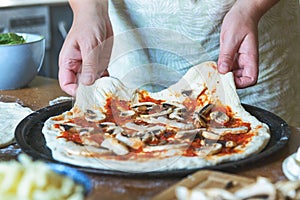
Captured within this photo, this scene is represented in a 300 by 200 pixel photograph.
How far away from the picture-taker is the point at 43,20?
3.22 meters

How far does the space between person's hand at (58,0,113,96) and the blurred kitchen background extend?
1.64 meters

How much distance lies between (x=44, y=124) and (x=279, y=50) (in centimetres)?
78

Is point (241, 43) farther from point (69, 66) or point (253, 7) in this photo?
point (69, 66)

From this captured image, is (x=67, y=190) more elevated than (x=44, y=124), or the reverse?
(x=67, y=190)

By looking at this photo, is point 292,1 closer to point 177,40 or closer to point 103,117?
point 177,40

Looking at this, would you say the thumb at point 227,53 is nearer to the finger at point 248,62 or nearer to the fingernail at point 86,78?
the finger at point 248,62

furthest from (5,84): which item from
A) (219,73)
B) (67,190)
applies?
(67,190)

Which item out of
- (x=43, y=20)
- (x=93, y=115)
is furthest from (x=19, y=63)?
(x=43, y=20)

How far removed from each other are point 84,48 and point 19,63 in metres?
0.32

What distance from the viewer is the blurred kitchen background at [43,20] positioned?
124 inches

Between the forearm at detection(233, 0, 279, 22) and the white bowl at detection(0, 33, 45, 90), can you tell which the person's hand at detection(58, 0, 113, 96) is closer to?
the white bowl at detection(0, 33, 45, 90)

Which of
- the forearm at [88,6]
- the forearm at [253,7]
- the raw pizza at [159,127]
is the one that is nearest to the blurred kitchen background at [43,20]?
the forearm at [88,6]

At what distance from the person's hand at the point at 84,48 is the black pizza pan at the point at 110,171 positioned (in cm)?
7

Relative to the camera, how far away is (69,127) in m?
1.34
